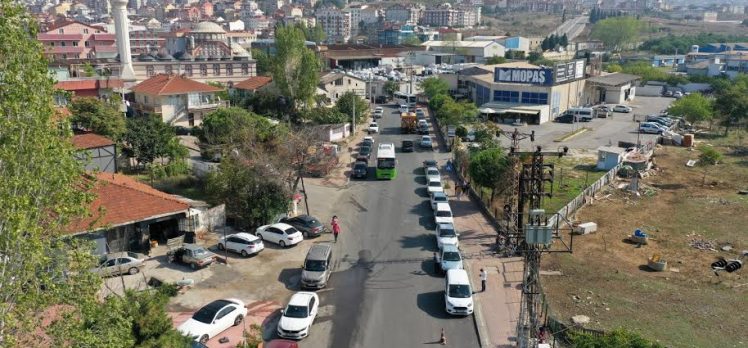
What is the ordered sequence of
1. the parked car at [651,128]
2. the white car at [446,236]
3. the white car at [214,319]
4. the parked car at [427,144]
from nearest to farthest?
the white car at [214,319]
the white car at [446,236]
the parked car at [427,144]
the parked car at [651,128]

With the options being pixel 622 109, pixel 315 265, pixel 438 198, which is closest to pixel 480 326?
pixel 315 265

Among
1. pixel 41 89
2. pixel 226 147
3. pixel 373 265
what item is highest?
pixel 41 89

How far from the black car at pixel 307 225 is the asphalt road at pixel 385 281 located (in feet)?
3.77

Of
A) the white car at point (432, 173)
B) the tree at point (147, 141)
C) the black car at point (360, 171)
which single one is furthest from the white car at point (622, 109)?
the tree at point (147, 141)

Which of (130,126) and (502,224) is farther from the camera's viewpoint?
(130,126)

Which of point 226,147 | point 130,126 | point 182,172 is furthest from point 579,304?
point 130,126

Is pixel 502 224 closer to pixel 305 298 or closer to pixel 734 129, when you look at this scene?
pixel 305 298

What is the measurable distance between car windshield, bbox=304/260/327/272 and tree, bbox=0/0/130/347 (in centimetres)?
1183

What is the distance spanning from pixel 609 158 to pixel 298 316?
28647mm

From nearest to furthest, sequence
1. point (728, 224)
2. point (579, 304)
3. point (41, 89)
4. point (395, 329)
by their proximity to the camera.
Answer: point (41, 89) < point (395, 329) < point (579, 304) < point (728, 224)

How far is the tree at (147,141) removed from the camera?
35344 mm

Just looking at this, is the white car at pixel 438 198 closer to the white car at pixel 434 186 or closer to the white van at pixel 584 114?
the white car at pixel 434 186

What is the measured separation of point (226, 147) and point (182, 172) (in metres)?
4.14

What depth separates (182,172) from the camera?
36.2 meters
